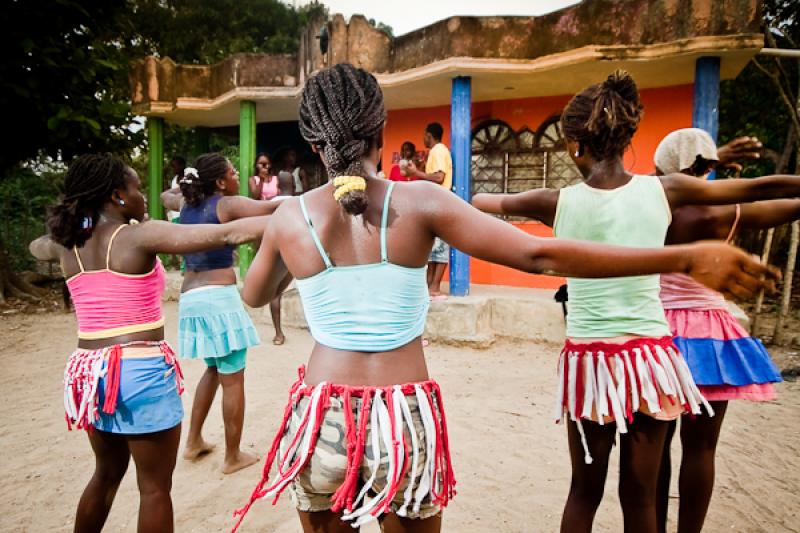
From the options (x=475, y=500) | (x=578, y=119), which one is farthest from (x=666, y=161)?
(x=475, y=500)

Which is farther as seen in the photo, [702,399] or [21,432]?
[21,432]

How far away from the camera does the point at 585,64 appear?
6.50m

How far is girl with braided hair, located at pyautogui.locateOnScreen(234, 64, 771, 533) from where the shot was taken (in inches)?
54.1

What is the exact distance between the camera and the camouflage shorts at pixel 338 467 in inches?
54.9

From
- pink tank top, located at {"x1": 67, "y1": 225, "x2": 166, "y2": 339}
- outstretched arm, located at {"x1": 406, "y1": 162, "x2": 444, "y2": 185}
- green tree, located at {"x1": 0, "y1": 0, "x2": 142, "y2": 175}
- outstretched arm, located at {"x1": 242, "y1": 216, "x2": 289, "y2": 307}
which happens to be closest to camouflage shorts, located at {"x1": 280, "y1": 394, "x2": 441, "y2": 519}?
outstretched arm, located at {"x1": 242, "y1": 216, "x2": 289, "y2": 307}

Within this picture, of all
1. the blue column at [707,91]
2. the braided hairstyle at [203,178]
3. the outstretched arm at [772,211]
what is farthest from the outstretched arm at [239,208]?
the blue column at [707,91]

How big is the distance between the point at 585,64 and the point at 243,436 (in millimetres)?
5577

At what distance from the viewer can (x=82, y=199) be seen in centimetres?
213

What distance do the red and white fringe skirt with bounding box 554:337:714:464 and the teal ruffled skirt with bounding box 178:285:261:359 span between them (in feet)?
6.78

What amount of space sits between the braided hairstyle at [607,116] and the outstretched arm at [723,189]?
0.69 feet

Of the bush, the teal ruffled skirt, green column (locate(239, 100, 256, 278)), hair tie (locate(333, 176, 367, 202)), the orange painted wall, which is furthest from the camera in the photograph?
the bush

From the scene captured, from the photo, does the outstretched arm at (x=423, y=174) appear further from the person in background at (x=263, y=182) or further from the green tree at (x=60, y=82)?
the green tree at (x=60, y=82)

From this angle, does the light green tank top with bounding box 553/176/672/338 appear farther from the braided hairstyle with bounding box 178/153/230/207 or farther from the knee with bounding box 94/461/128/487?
the braided hairstyle with bounding box 178/153/230/207

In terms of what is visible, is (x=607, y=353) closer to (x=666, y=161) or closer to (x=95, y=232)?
(x=666, y=161)
